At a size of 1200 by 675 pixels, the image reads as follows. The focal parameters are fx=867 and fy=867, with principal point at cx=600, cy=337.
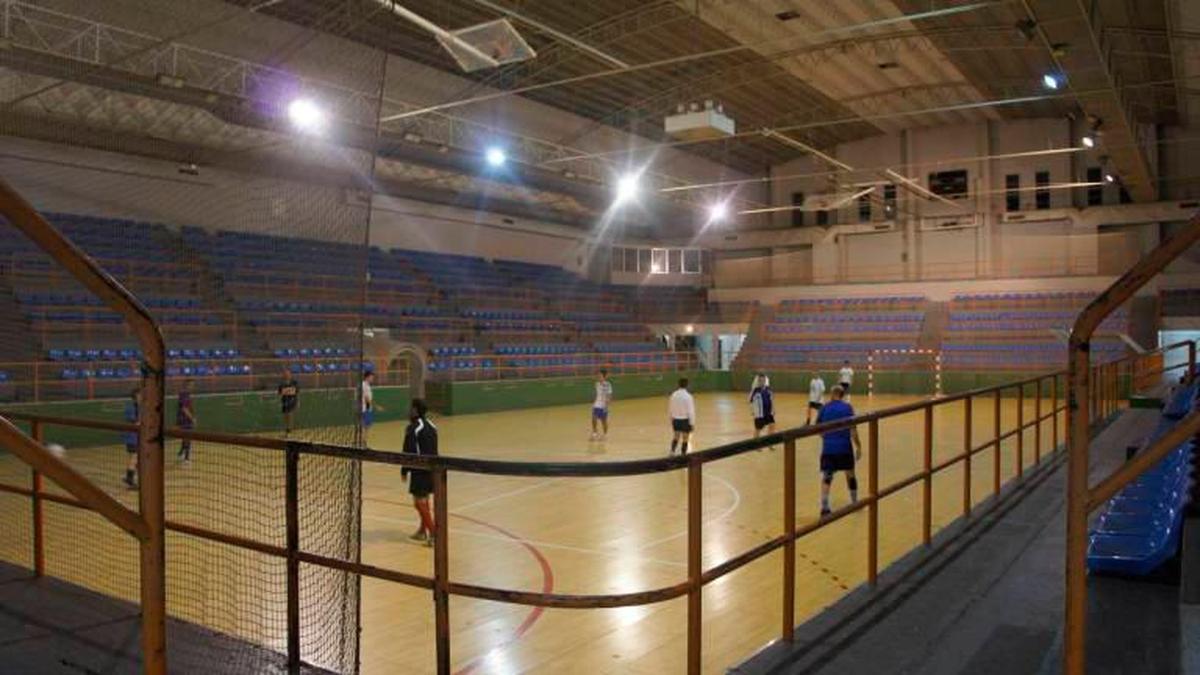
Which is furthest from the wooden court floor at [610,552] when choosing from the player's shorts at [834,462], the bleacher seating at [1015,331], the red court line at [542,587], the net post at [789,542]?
the bleacher seating at [1015,331]

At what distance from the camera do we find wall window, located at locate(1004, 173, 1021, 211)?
3769 cm

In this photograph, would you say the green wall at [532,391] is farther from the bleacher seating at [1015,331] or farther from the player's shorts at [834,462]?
the player's shorts at [834,462]

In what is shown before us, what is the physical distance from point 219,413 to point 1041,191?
111 feet

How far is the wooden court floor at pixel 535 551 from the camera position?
22.2 ft

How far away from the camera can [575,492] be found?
13570mm

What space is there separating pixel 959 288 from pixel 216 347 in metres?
31.5

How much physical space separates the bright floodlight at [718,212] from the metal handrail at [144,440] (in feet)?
123

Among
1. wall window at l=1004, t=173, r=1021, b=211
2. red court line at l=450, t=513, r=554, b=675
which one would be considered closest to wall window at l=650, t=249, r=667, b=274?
wall window at l=1004, t=173, r=1021, b=211

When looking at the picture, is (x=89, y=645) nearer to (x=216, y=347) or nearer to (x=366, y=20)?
(x=366, y=20)

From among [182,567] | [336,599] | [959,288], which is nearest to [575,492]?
[182,567]

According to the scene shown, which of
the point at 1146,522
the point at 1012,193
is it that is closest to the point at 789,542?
the point at 1146,522

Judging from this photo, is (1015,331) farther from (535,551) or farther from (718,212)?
(535,551)

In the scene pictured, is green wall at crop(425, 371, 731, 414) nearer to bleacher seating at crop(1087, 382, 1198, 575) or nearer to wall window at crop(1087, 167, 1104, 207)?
wall window at crop(1087, 167, 1104, 207)

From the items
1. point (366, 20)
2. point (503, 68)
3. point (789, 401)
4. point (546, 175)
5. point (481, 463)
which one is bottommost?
point (789, 401)
